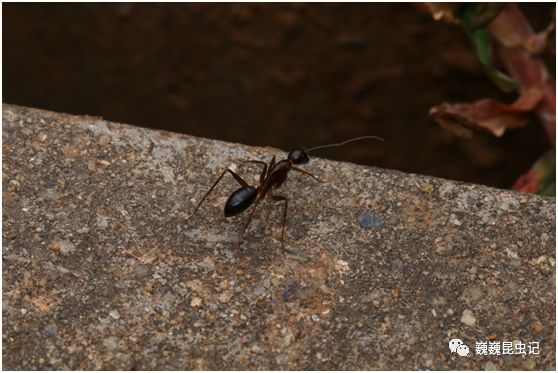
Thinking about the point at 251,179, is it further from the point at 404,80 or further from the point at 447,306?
the point at 404,80

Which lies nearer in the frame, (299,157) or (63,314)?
(63,314)

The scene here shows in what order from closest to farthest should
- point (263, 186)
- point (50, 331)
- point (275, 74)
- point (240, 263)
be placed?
1. point (50, 331)
2. point (240, 263)
3. point (263, 186)
4. point (275, 74)

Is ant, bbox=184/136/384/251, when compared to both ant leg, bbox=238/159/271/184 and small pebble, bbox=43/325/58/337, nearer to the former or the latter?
ant leg, bbox=238/159/271/184

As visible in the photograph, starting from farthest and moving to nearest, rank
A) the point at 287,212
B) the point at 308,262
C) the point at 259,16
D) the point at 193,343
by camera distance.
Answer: the point at 259,16 → the point at 287,212 → the point at 308,262 → the point at 193,343

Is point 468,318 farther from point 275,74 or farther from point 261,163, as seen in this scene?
point 275,74

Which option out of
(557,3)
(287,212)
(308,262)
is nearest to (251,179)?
(287,212)

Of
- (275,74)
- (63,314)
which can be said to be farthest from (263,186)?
(275,74)

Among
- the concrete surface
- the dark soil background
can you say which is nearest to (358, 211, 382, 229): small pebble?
the concrete surface

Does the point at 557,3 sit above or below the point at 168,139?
above
